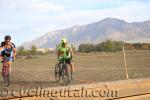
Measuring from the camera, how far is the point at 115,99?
550 centimetres

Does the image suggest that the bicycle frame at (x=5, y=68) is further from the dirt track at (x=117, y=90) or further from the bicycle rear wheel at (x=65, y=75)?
the dirt track at (x=117, y=90)

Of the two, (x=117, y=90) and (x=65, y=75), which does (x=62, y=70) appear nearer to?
(x=65, y=75)

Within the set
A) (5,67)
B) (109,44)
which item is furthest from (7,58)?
(109,44)

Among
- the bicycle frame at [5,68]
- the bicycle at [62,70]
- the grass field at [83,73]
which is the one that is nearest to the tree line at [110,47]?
the grass field at [83,73]

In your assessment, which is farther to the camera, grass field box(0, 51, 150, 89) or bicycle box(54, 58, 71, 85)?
grass field box(0, 51, 150, 89)

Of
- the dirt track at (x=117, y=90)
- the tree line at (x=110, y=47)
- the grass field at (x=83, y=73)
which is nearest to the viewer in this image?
the dirt track at (x=117, y=90)

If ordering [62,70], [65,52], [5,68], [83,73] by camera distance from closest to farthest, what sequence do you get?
[5,68] < [65,52] < [62,70] < [83,73]

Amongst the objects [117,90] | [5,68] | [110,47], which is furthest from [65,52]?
[110,47]

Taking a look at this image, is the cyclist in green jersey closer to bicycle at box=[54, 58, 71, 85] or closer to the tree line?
bicycle at box=[54, 58, 71, 85]

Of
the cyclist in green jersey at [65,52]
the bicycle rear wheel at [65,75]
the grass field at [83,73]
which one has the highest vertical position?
the cyclist in green jersey at [65,52]

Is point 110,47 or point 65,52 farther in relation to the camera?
point 110,47

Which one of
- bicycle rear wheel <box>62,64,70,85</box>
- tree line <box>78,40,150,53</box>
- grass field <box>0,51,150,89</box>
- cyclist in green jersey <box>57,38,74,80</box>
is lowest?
grass field <box>0,51,150,89</box>

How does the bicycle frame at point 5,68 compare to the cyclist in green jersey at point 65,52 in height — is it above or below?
below

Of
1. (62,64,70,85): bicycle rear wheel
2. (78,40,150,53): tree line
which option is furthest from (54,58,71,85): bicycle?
(78,40,150,53): tree line
